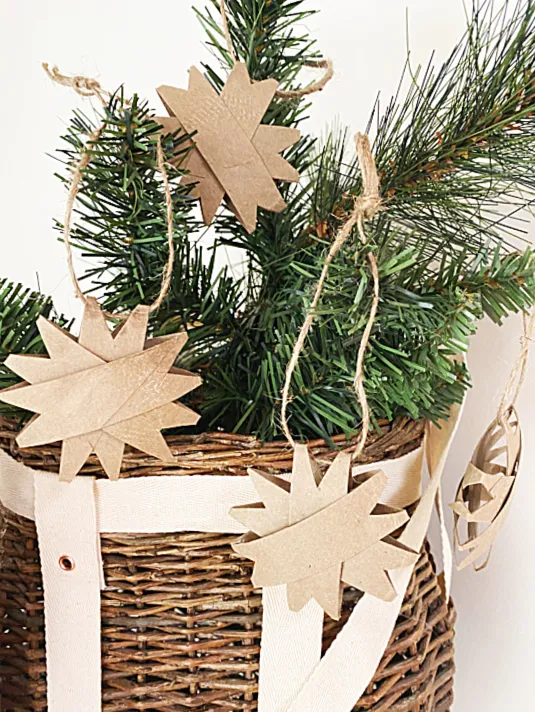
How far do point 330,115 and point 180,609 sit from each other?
0.45m

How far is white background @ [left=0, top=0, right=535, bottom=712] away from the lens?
714 millimetres

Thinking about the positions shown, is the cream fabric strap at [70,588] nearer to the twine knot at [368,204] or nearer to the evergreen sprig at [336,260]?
the evergreen sprig at [336,260]

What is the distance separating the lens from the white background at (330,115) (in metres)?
0.71

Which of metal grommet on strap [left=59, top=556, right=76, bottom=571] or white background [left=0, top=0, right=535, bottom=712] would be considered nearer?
metal grommet on strap [left=59, top=556, right=76, bottom=571]

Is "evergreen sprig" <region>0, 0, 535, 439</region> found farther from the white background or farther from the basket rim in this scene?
the white background

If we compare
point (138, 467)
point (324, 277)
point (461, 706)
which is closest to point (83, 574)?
point (138, 467)

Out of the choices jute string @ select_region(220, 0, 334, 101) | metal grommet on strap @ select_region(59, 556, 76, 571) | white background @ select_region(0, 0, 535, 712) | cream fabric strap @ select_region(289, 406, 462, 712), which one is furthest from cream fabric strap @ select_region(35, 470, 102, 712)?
white background @ select_region(0, 0, 535, 712)

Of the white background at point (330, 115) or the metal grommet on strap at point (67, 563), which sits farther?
the white background at point (330, 115)

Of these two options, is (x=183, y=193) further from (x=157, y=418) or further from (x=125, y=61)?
(x=125, y=61)

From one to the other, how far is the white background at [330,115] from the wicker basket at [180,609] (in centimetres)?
23

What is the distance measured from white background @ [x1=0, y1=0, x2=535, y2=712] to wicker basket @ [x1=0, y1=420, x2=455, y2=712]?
23 cm

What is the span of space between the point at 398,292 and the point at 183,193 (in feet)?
0.43

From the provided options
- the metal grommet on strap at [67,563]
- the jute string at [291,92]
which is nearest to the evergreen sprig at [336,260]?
the jute string at [291,92]

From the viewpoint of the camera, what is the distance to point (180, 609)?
502 millimetres
